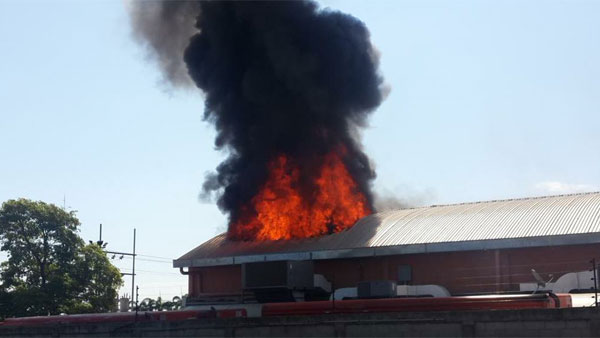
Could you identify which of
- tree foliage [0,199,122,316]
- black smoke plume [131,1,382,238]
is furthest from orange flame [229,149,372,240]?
tree foliage [0,199,122,316]

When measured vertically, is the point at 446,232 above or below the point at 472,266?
above

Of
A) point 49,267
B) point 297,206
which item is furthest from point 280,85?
point 49,267

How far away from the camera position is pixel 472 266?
50438mm

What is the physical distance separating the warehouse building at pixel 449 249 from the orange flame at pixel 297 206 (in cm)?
133

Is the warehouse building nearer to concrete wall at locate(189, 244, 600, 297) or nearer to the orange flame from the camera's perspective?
concrete wall at locate(189, 244, 600, 297)

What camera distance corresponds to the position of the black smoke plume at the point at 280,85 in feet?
205

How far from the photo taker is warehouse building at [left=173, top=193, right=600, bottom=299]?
47.9m

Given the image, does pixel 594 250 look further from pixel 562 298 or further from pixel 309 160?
pixel 309 160

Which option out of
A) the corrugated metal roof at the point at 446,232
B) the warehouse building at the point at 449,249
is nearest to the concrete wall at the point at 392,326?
the warehouse building at the point at 449,249

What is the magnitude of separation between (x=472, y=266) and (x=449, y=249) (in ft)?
5.48

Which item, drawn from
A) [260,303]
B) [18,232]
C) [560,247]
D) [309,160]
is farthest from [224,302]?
[18,232]

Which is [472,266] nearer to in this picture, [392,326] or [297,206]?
[392,326]

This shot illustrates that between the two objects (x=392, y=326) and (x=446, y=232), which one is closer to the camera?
(x=392, y=326)

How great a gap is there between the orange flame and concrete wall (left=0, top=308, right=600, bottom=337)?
1595 cm
